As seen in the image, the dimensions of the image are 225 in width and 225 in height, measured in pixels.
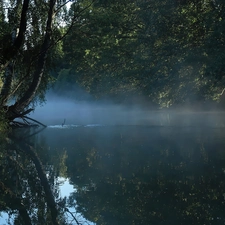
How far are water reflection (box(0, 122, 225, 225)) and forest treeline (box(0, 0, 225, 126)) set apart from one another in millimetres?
6566

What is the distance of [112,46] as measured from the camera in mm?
33500

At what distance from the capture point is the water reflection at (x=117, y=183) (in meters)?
6.81

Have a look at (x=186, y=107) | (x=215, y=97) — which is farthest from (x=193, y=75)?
(x=186, y=107)

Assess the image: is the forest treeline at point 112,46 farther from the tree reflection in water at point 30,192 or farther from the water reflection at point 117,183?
the tree reflection in water at point 30,192

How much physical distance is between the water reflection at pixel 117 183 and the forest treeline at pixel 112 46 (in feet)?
21.5

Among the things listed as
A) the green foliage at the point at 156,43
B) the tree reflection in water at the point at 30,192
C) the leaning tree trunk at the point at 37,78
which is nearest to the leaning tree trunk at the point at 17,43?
the leaning tree trunk at the point at 37,78

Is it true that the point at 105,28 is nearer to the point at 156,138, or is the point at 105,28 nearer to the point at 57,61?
the point at 57,61

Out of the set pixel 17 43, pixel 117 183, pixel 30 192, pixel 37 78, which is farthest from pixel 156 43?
pixel 30 192

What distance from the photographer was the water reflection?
6812mm

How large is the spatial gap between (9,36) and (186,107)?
34.6 m

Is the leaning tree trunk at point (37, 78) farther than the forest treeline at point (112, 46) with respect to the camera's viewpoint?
Yes

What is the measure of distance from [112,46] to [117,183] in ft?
82.5

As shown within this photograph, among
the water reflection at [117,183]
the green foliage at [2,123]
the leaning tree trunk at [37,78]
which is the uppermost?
the leaning tree trunk at [37,78]

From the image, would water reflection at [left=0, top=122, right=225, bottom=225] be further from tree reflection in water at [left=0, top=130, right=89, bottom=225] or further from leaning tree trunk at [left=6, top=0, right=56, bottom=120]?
leaning tree trunk at [left=6, top=0, right=56, bottom=120]
